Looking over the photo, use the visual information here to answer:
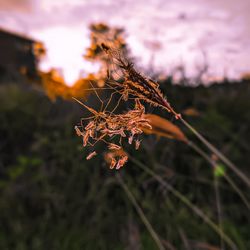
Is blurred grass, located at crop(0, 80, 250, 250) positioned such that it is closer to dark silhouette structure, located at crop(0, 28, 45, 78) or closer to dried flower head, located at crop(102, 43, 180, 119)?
dried flower head, located at crop(102, 43, 180, 119)

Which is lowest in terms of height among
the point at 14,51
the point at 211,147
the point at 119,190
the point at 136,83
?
the point at 119,190

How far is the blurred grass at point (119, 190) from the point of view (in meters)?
1.68

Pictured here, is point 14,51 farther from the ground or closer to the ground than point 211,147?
farther from the ground

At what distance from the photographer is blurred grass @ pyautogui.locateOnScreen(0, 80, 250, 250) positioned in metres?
1.68

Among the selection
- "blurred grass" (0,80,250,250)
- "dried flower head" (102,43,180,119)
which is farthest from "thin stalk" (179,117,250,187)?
"blurred grass" (0,80,250,250)

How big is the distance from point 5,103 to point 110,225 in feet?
6.14

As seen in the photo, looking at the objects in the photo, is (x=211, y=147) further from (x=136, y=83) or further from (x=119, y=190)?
(x=119, y=190)

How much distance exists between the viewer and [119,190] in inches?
81.0

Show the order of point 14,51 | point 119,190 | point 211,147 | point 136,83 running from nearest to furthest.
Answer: point 136,83, point 211,147, point 119,190, point 14,51

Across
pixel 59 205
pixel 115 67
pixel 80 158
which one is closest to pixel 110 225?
pixel 59 205

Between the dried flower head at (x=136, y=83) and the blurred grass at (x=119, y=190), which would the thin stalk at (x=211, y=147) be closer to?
the dried flower head at (x=136, y=83)

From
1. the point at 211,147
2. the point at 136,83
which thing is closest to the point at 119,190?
the point at 211,147

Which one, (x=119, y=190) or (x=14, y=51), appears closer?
(x=119, y=190)

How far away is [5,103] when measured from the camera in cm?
326
